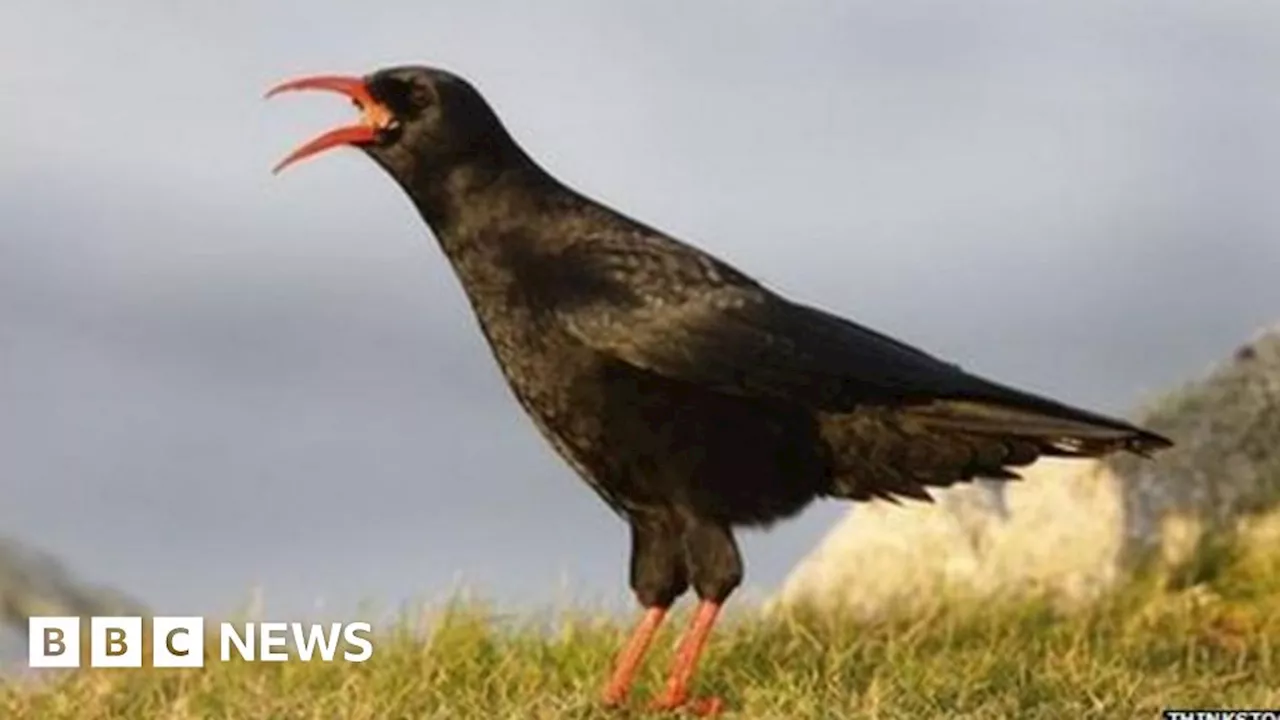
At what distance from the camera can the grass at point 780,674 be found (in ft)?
32.2

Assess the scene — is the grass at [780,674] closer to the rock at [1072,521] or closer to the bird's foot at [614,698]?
the bird's foot at [614,698]

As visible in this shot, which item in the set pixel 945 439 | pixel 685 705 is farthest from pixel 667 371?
pixel 685 705

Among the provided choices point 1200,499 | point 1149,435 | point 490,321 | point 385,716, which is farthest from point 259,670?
point 1200,499

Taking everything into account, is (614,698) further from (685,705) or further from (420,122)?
(420,122)

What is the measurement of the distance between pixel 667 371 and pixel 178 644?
3415 millimetres

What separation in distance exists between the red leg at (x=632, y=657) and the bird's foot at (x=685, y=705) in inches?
4.8

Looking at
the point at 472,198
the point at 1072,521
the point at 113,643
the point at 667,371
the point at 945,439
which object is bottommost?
the point at 113,643

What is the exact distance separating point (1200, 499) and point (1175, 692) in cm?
354

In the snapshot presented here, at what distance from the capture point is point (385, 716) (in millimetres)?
9688

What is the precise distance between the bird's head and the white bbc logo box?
289cm

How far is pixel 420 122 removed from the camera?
9.10 metres

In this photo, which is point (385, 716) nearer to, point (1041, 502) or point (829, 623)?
point (829, 623)

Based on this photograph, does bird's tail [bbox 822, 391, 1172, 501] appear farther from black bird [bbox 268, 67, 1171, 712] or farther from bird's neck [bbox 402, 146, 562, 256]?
bird's neck [bbox 402, 146, 562, 256]

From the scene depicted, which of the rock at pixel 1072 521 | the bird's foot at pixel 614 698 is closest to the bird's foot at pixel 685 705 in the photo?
the bird's foot at pixel 614 698
